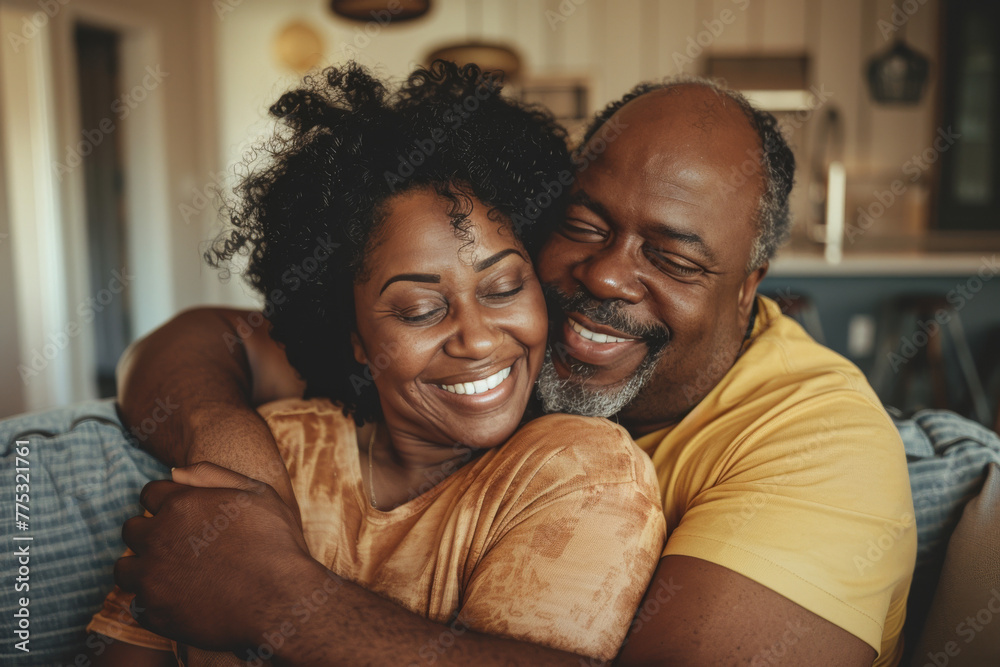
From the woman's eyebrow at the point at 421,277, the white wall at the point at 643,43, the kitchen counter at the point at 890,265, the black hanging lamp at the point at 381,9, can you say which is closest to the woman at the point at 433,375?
the woman's eyebrow at the point at 421,277

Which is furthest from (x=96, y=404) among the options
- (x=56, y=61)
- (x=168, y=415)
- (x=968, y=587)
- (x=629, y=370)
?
(x=56, y=61)

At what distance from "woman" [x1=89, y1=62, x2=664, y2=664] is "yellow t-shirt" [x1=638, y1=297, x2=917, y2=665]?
141mm

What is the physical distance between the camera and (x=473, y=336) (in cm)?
119

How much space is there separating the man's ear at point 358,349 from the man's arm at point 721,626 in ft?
2.08

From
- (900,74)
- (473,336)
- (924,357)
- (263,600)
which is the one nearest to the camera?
(263,600)

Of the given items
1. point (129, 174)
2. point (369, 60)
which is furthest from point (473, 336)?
point (369, 60)

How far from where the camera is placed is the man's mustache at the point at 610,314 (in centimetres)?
146

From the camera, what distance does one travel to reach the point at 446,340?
3.98 ft

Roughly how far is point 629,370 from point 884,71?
422 cm

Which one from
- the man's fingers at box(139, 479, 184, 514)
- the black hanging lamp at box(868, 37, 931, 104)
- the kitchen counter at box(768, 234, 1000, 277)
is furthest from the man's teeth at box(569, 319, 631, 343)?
the black hanging lamp at box(868, 37, 931, 104)

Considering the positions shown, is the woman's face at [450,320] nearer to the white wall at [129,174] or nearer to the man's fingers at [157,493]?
the man's fingers at [157,493]

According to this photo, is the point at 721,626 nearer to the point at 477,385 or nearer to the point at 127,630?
the point at 477,385

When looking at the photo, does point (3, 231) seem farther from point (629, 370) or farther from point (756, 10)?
point (756, 10)

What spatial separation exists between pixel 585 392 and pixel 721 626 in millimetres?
563
